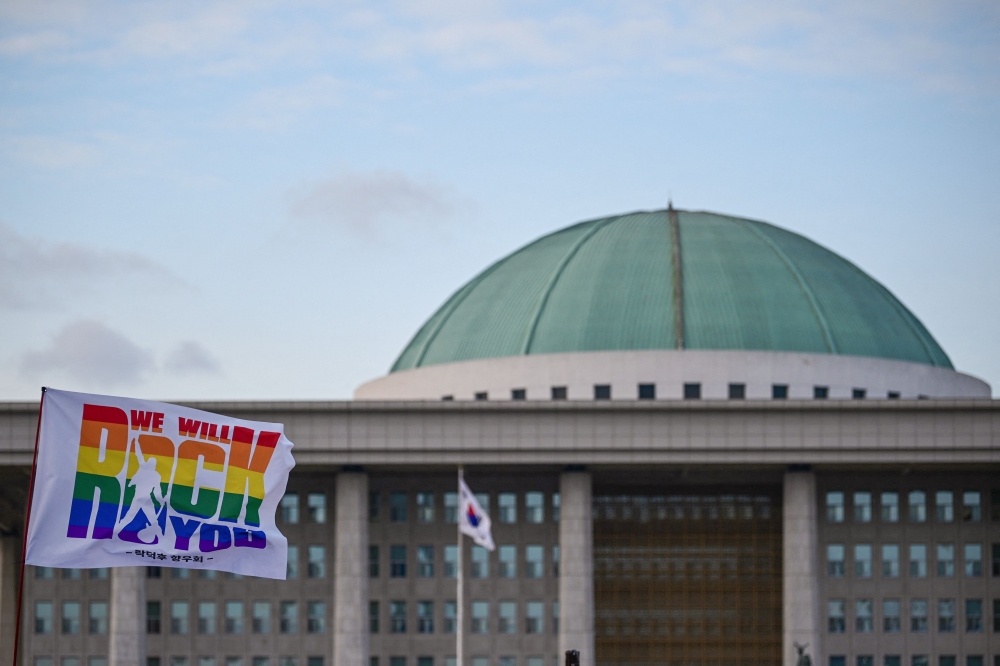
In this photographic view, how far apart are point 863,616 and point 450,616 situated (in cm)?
1703

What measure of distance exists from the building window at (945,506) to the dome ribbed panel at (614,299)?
13.0 metres

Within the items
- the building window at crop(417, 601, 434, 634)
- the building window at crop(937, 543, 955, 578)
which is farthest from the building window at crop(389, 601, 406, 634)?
the building window at crop(937, 543, 955, 578)

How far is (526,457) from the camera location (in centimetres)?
5903

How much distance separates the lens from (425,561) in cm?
6197

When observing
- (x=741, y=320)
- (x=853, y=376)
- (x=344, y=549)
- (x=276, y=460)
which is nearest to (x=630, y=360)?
(x=741, y=320)

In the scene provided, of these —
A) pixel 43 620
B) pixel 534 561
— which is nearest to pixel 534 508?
pixel 534 561

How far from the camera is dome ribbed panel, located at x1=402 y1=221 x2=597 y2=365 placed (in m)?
69.4

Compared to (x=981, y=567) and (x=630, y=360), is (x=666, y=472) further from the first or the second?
(x=981, y=567)

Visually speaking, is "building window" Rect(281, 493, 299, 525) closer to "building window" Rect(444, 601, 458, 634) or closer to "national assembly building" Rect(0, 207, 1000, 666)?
"national assembly building" Rect(0, 207, 1000, 666)

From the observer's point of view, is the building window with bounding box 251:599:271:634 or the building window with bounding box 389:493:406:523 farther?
the building window with bounding box 389:493:406:523

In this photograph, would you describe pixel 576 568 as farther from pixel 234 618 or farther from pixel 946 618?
pixel 946 618

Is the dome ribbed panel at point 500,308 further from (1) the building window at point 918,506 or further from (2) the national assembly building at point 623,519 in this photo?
(1) the building window at point 918,506

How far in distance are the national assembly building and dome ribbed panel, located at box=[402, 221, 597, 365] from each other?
104 centimetres

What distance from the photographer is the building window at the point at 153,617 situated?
203ft
